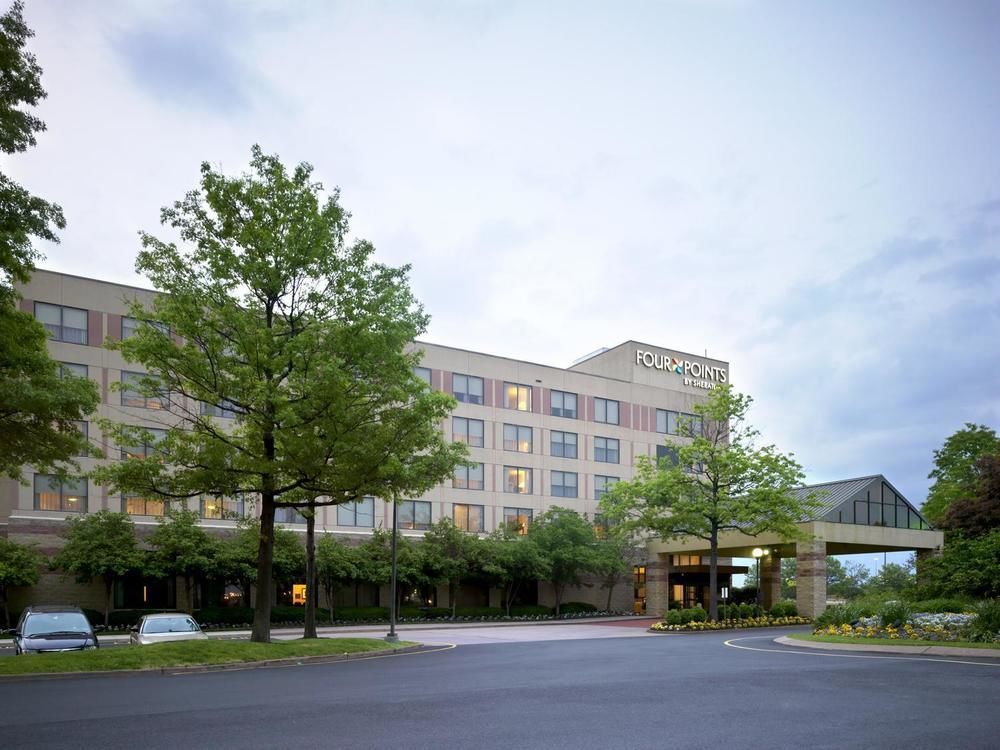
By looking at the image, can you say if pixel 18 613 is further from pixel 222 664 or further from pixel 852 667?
pixel 852 667

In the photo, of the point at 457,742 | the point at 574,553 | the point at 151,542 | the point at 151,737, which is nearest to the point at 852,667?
the point at 457,742

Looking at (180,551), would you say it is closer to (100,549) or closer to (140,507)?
(100,549)

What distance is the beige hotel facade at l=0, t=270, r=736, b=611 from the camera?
46594 mm

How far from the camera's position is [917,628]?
81.1ft

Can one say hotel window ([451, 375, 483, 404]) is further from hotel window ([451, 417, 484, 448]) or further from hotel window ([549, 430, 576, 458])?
hotel window ([549, 430, 576, 458])

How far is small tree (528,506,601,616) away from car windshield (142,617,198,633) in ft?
105

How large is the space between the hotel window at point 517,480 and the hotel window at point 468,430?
3125 mm

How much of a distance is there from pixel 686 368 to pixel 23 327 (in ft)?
197

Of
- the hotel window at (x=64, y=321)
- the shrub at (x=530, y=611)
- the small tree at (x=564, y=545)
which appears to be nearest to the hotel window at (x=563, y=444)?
the small tree at (x=564, y=545)

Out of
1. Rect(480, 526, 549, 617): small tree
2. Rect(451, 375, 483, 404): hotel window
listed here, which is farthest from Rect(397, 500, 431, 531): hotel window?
Rect(451, 375, 483, 404): hotel window

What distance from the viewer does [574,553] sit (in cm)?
5662

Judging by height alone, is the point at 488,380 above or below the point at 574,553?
above

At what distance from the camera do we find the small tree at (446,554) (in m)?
52.4

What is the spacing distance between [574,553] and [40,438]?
1493 inches
